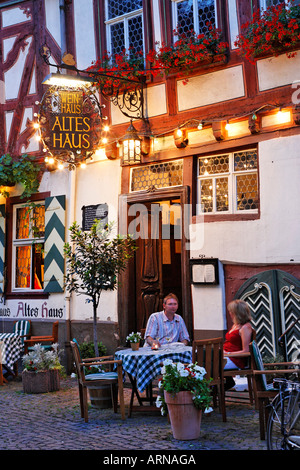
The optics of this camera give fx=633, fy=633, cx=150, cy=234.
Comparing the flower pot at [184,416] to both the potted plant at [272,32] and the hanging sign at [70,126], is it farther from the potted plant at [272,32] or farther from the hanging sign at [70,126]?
the hanging sign at [70,126]

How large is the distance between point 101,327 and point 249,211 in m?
3.28

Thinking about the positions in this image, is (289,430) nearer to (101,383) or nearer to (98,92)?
(101,383)

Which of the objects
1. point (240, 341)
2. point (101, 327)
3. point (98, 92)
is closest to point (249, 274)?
point (240, 341)

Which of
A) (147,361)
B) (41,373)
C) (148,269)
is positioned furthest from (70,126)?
(147,361)

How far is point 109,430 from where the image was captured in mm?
6434

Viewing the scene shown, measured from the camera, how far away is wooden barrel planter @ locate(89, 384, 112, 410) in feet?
24.7

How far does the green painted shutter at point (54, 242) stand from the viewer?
11367 millimetres

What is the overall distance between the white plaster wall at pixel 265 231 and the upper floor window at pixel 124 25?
3288 mm

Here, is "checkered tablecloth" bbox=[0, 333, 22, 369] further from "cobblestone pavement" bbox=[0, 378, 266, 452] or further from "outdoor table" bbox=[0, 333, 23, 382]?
"cobblestone pavement" bbox=[0, 378, 266, 452]

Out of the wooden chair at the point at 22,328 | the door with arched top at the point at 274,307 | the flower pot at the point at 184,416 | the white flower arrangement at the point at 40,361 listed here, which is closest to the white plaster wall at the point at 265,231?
the door with arched top at the point at 274,307

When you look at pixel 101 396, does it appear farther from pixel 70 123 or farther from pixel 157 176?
pixel 70 123

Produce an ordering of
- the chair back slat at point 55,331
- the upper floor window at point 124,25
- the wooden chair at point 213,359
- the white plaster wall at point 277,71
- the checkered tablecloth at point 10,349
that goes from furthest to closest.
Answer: the chair back slat at point 55,331 < the upper floor window at point 124,25 < the checkered tablecloth at point 10,349 < the white plaster wall at point 277,71 < the wooden chair at point 213,359

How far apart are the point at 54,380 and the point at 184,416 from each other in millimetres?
3819

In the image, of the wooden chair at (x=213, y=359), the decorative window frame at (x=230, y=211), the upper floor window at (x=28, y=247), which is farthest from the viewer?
the upper floor window at (x=28, y=247)
